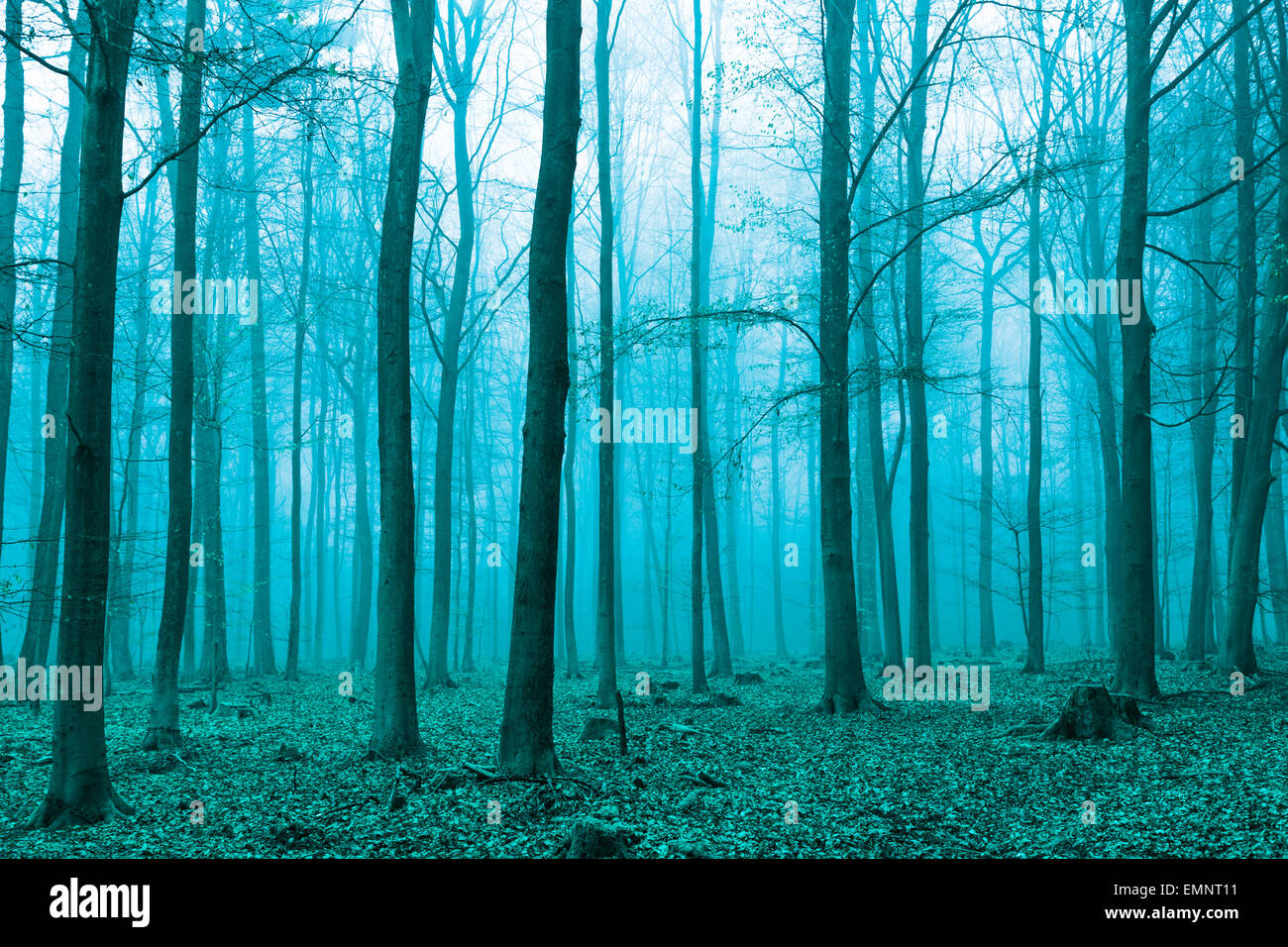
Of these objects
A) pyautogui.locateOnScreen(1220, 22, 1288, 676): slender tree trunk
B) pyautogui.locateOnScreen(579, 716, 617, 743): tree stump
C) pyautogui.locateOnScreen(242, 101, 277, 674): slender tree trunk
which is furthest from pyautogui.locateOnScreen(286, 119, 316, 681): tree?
pyautogui.locateOnScreen(1220, 22, 1288, 676): slender tree trunk

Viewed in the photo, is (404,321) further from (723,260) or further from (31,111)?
(723,260)

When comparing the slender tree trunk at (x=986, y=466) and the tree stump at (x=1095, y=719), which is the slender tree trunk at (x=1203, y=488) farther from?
the tree stump at (x=1095, y=719)

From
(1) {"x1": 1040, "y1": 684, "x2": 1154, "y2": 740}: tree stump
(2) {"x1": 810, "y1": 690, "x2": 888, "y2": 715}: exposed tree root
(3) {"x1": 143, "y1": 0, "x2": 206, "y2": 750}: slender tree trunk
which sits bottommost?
(2) {"x1": 810, "y1": 690, "x2": 888, "y2": 715}: exposed tree root

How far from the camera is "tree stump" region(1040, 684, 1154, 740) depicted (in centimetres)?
870

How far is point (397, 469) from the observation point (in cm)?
889

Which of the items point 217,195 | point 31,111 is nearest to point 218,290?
point 217,195

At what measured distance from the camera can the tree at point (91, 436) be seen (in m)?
6.24

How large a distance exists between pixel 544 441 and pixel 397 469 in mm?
2063

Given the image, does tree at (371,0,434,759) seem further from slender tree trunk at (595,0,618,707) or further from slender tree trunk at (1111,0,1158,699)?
slender tree trunk at (1111,0,1158,699)

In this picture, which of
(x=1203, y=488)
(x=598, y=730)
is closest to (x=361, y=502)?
(x=598, y=730)

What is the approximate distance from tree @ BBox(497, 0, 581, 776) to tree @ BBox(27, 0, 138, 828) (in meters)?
2.98

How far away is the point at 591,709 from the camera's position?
522 inches

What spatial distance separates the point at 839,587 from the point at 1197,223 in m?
12.4

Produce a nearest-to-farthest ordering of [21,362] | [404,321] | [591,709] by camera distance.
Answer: [404,321] → [591,709] → [21,362]
